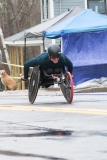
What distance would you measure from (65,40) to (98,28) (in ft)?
4.64

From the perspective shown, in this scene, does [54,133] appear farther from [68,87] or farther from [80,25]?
[80,25]

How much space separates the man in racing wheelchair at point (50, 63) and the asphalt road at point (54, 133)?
1677mm

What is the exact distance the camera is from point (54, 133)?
29.7 ft

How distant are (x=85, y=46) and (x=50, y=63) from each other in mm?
11805

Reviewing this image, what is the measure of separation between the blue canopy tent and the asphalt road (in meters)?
12.9

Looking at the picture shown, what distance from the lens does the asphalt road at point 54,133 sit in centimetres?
714

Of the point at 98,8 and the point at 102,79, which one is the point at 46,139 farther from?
the point at 98,8

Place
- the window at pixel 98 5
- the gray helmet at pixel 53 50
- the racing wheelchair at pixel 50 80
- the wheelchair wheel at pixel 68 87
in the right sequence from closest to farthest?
the gray helmet at pixel 53 50, the wheelchair wheel at pixel 68 87, the racing wheelchair at pixel 50 80, the window at pixel 98 5

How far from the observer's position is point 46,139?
8.39 meters

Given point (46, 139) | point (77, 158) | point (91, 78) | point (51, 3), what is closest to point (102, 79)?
point (91, 78)

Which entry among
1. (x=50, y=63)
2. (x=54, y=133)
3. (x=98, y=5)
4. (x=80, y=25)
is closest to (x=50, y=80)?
(x=50, y=63)

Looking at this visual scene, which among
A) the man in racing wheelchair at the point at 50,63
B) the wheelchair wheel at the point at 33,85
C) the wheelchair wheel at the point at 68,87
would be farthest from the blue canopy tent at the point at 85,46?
the wheelchair wheel at the point at 68,87

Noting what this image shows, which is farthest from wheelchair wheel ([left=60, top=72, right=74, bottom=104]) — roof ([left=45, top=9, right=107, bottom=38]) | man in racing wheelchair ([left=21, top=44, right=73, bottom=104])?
roof ([left=45, top=9, right=107, bottom=38])

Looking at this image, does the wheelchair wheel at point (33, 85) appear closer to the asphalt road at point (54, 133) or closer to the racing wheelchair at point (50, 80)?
the racing wheelchair at point (50, 80)
